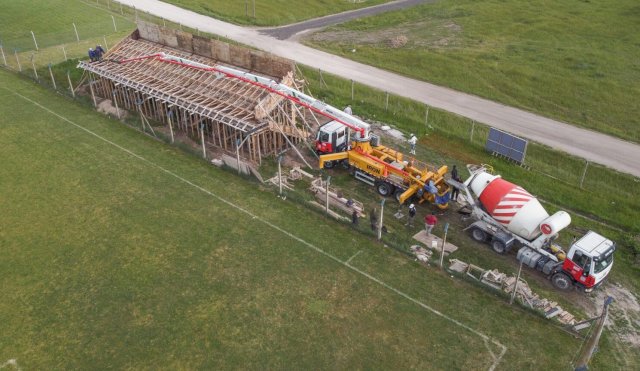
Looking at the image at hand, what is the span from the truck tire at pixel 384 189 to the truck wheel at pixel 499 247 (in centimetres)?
662

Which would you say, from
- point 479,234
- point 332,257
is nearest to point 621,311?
point 479,234

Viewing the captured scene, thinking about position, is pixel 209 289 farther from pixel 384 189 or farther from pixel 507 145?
pixel 507 145

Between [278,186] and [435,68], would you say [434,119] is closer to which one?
[435,68]

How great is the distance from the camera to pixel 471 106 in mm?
41500

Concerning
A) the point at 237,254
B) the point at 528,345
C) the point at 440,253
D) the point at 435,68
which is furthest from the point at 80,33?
the point at 528,345

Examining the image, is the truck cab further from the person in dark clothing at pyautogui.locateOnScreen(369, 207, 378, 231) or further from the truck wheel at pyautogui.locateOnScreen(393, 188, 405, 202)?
the truck wheel at pyautogui.locateOnScreen(393, 188, 405, 202)

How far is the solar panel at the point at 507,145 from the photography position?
110ft

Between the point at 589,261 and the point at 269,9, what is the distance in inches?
2137

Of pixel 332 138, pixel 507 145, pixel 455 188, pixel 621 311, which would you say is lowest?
pixel 621 311

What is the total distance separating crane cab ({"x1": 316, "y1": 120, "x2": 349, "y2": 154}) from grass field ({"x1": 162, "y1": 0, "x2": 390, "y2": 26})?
3323 centimetres

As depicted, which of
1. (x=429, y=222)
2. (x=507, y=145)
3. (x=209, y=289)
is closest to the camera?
(x=209, y=289)

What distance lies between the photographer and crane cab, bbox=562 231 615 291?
22266 millimetres

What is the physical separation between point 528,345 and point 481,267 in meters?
4.93

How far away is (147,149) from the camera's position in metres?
33.9
